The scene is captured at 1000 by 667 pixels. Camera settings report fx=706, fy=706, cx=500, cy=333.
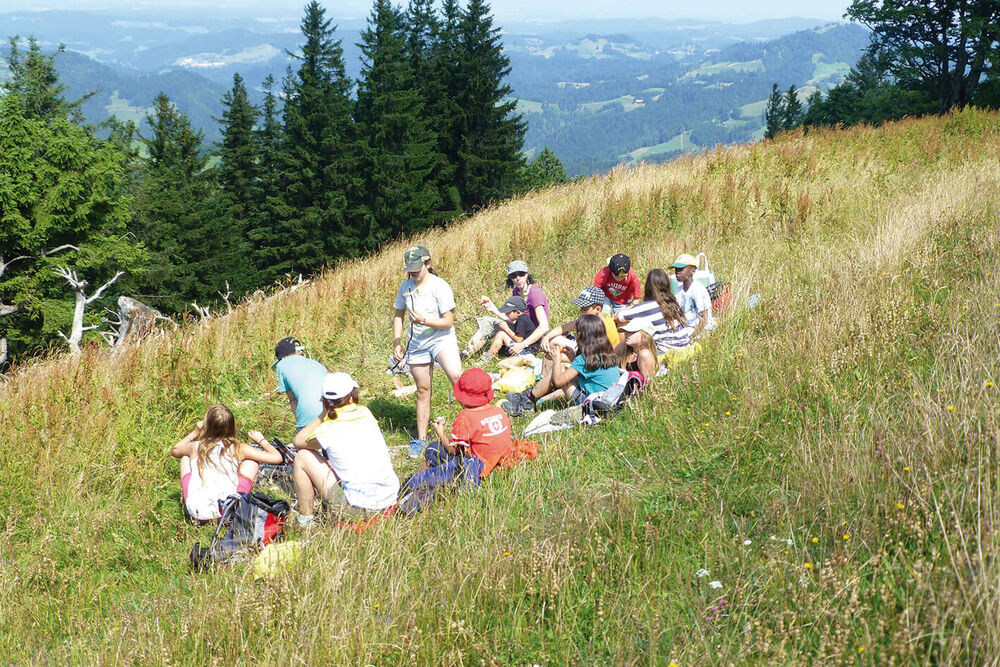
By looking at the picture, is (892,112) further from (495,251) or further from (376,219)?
(495,251)

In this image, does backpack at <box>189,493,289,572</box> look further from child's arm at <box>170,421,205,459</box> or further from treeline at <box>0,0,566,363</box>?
treeline at <box>0,0,566,363</box>

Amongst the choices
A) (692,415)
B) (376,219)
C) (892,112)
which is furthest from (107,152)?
(892,112)

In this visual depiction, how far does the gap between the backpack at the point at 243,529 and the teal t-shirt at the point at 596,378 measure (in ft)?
7.78

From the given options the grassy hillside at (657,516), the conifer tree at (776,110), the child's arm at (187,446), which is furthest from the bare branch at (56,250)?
the conifer tree at (776,110)

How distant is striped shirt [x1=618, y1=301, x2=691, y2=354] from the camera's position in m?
6.04

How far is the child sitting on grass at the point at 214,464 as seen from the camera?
4.72m

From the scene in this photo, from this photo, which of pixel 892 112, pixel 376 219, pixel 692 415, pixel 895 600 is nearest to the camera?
pixel 895 600

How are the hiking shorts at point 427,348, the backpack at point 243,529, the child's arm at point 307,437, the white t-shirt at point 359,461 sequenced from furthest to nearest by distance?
the hiking shorts at point 427,348, the child's arm at point 307,437, the white t-shirt at point 359,461, the backpack at point 243,529

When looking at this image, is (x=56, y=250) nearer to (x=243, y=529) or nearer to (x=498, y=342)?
(x=498, y=342)

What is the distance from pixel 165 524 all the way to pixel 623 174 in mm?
11010

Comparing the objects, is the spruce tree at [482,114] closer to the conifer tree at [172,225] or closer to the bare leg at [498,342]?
the conifer tree at [172,225]

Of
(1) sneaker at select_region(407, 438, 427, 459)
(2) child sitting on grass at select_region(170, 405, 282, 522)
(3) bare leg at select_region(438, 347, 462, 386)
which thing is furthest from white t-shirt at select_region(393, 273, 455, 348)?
(2) child sitting on grass at select_region(170, 405, 282, 522)

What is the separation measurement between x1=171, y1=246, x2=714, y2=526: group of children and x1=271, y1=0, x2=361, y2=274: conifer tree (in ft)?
106

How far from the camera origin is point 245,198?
44.4 meters
